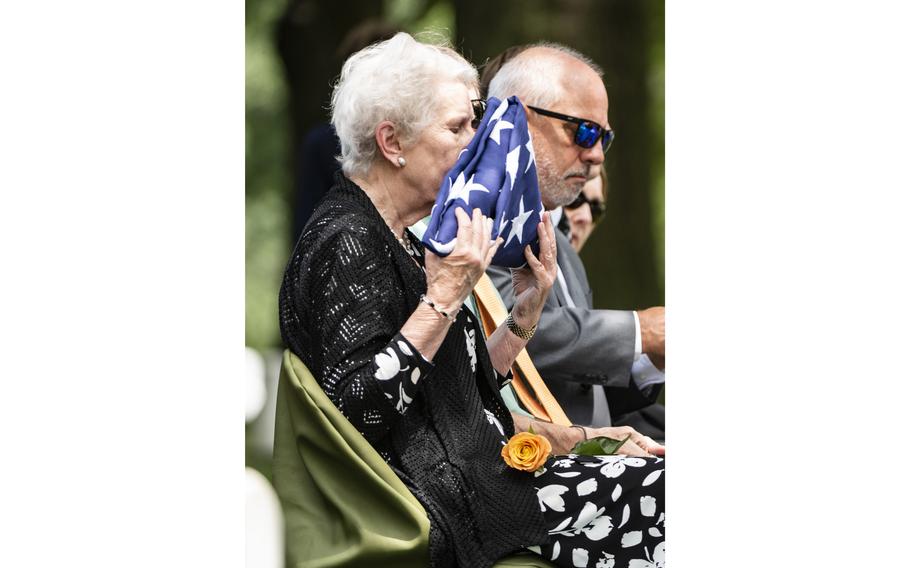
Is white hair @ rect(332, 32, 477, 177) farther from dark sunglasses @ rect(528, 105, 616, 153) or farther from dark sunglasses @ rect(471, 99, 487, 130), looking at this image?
dark sunglasses @ rect(528, 105, 616, 153)

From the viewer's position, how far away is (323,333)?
313 centimetres

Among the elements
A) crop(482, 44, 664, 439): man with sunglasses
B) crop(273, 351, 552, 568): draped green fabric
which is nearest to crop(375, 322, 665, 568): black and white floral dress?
crop(273, 351, 552, 568): draped green fabric

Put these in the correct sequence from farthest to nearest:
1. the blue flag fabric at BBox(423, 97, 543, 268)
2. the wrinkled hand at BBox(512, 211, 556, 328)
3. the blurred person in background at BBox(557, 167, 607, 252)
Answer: the blurred person in background at BBox(557, 167, 607, 252) → the wrinkled hand at BBox(512, 211, 556, 328) → the blue flag fabric at BBox(423, 97, 543, 268)

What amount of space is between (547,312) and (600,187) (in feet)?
1.66

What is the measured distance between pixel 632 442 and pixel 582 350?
0.37m

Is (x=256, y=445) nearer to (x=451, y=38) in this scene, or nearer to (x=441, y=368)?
(x=441, y=368)

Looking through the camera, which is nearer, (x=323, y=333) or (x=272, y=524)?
(x=323, y=333)

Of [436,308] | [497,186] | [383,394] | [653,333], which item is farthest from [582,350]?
[383,394]

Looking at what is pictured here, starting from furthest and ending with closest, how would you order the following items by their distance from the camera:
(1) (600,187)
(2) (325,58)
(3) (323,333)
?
(1) (600,187)
(2) (325,58)
(3) (323,333)

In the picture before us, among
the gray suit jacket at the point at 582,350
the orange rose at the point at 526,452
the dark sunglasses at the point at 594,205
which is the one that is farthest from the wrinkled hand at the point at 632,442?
the dark sunglasses at the point at 594,205

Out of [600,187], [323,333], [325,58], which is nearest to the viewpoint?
[323,333]

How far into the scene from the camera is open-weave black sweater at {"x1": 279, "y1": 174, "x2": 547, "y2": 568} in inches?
122

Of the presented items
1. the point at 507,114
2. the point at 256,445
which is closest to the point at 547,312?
the point at 507,114

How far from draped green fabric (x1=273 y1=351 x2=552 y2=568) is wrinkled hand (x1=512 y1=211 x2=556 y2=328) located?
794 mm
